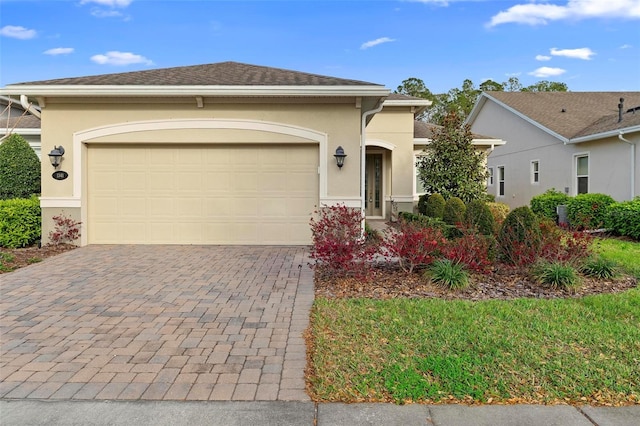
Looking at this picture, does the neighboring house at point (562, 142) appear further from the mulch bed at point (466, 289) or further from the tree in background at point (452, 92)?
the tree in background at point (452, 92)

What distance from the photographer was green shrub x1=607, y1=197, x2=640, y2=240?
33.8 feet

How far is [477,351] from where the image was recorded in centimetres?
370

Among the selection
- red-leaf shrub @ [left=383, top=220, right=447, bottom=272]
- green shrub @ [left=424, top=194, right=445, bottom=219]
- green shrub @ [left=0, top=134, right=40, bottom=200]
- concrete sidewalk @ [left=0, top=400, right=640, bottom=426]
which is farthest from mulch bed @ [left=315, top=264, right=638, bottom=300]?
green shrub @ [left=0, top=134, right=40, bottom=200]

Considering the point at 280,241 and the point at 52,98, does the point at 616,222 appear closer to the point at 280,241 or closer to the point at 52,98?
the point at 280,241

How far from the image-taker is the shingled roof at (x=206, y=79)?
928 centimetres

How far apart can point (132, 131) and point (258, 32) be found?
18.4 feet

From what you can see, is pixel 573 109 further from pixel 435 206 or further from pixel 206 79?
pixel 206 79

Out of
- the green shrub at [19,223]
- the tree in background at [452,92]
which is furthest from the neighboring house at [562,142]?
the green shrub at [19,223]

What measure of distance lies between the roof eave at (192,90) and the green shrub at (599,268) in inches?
201

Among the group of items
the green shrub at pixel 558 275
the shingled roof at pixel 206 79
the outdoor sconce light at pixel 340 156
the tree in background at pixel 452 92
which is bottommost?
the green shrub at pixel 558 275

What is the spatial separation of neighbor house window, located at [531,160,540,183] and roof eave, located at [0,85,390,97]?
39.1ft

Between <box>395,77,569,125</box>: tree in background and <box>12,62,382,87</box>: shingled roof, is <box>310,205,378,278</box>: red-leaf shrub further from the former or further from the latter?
<box>395,77,569,125</box>: tree in background

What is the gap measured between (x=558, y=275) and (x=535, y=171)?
554 inches

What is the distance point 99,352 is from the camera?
12.4ft
